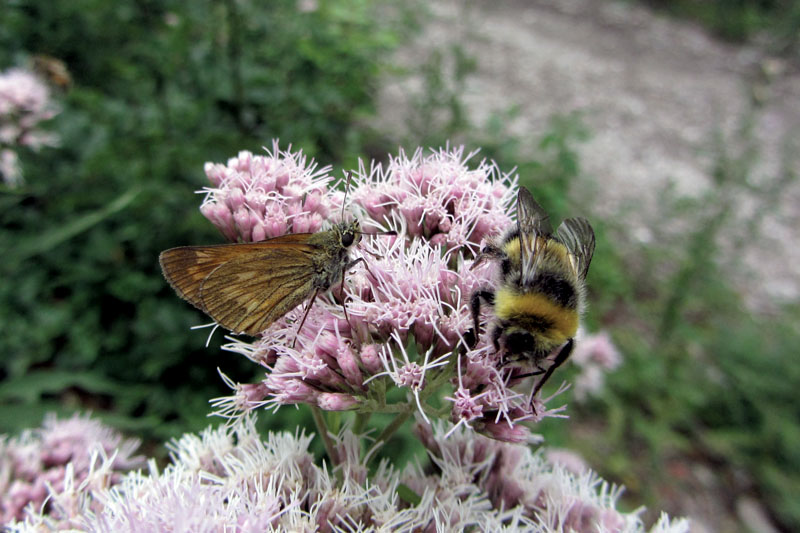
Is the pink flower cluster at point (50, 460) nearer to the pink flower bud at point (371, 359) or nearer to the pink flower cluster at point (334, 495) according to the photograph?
the pink flower cluster at point (334, 495)

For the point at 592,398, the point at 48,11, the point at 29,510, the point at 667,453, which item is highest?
the point at 48,11

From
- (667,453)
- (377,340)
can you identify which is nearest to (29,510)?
(377,340)

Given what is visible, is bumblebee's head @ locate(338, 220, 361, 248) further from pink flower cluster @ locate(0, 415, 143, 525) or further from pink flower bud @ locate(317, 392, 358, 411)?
pink flower cluster @ locate(0, 415, 143, 525)

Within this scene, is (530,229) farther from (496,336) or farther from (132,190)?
(132,190)

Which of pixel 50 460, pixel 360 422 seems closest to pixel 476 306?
pixel 360 422

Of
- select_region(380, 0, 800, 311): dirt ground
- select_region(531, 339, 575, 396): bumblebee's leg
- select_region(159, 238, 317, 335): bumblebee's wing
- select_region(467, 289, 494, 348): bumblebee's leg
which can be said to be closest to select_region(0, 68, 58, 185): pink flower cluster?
select_region(159, 238, 317, 335): bumblebee's wing

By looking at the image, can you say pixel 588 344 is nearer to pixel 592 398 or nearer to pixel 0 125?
pixel 592 398
